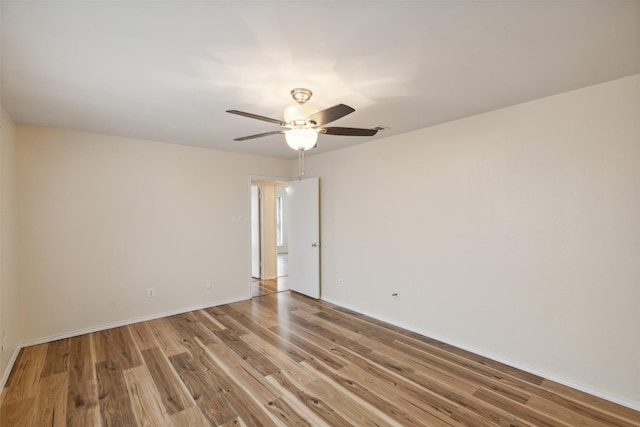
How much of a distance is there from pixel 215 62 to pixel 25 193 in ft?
9.55

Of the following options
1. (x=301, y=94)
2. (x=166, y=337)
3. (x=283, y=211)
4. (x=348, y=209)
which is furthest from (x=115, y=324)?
(x=283, y=211)

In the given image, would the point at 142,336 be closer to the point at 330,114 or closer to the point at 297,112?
the point at 297,112

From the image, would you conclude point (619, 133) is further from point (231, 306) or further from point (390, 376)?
point (231, 306)

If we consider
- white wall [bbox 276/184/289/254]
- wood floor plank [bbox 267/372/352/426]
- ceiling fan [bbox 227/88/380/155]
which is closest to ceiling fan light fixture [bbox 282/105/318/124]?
ceiling fan [bbox 227/88/380/155]

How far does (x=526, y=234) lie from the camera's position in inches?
102

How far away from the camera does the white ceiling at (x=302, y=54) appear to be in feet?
4.57

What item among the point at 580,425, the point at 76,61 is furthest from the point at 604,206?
the point at 76,61

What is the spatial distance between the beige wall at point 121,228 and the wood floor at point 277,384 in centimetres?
46

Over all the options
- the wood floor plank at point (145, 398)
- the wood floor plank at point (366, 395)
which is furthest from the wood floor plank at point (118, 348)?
the wood floor plank at point (366, 395)

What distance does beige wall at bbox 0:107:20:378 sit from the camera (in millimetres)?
2494

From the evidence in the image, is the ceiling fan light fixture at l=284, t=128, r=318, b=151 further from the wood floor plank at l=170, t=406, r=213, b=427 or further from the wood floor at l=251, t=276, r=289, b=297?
the wood floor at l=251, t=276, r=289, b=297

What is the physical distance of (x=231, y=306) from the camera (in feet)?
14.5

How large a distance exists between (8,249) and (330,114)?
330cm

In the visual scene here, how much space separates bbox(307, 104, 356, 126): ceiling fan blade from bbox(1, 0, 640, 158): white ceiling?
1.02 feet
